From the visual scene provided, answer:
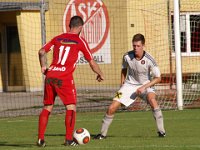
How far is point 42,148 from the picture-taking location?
39.0ft

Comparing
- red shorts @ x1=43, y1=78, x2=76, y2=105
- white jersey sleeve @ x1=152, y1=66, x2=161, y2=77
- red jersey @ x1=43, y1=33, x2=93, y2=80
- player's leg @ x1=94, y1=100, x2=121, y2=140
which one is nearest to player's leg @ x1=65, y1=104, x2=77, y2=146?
red shorts @ x1=43, y1=78, x2=76, y2=105

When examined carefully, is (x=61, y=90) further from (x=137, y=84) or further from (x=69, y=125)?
(x=137, y=84)

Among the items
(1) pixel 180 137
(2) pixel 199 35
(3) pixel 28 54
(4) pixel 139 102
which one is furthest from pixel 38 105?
(1) pixel 180 137

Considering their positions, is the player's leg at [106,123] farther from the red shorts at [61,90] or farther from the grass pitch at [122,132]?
the red shorts at [61,90]

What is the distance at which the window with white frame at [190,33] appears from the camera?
26.9 m

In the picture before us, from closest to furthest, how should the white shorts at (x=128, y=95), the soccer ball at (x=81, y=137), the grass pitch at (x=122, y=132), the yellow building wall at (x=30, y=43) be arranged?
1. the grass pitch at (x=122, y=132)
2. the soccer ball at (x=81, y=137)
3. the white shorts at (x=128, y=95)
4. the yellow building wall at (x=30, y=43)

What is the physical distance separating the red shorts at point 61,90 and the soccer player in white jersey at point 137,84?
69.7 inches

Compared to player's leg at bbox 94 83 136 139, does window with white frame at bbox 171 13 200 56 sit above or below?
above

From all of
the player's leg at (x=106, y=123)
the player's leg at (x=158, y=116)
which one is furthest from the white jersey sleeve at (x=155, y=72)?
the player's leg at (x=106, y=123)

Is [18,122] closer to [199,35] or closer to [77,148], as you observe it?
[77,148]

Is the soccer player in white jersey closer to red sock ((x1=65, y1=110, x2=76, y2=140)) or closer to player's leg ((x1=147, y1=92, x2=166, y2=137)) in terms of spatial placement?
player's leg ((x1=147, y1=92, x2=166, y2=137))

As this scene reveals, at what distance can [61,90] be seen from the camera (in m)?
12.1

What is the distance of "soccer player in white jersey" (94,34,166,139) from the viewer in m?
13.8

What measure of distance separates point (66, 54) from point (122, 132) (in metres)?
3.26
